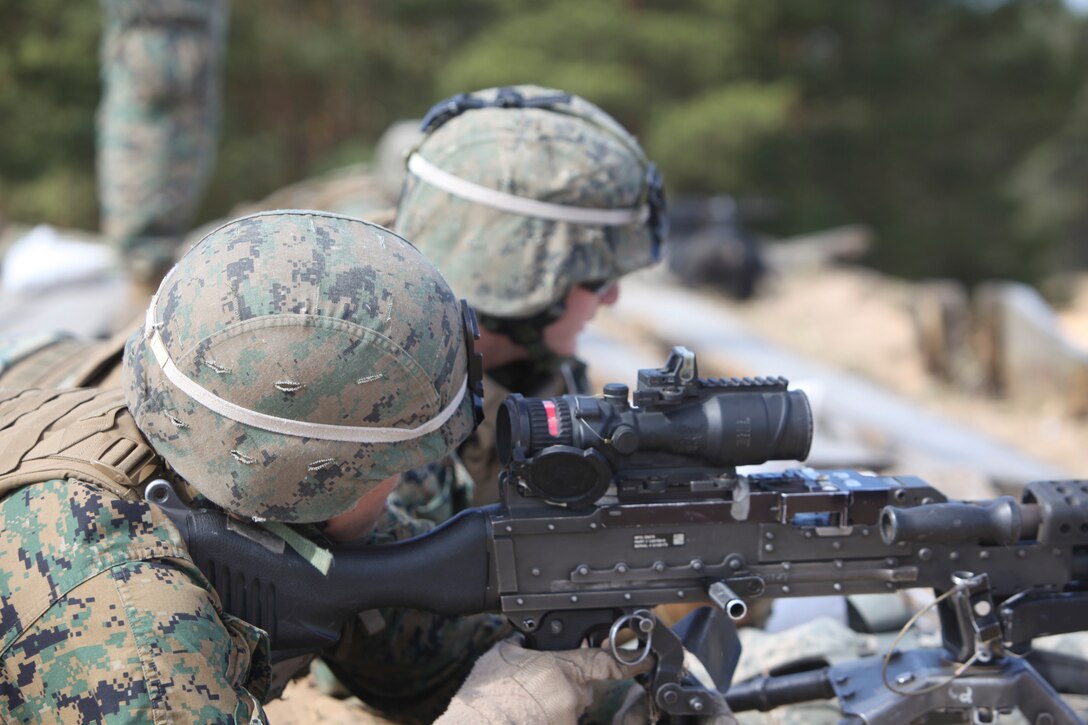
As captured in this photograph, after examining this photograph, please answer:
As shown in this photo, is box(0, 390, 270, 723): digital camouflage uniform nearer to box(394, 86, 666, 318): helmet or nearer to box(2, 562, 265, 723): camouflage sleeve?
box(2, 562, 265, 723): camouflage sleeve

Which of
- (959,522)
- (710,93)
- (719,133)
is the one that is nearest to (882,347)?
(959,522)

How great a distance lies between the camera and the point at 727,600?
2.55 metres

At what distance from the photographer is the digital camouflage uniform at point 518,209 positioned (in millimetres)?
3477

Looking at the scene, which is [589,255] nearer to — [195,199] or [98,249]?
[195,199]

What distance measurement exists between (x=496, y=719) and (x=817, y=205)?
74.0ft

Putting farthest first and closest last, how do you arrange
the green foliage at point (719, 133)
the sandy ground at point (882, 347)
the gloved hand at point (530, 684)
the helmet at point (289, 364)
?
1. the green foliage at point (719, 133)
2. the sandy ground at point (882, 347)
3. the gloved hand at point (530, 684)
4. the helmet at point (289, 364)

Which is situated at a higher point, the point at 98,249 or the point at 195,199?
the point at 195,199

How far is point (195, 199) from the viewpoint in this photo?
7562 millimetres

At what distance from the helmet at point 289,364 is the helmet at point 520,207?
1.10 meters

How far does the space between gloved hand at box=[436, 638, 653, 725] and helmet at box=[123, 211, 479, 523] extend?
1.55 feet

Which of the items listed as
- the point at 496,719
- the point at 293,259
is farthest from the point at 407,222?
the point at 496,719

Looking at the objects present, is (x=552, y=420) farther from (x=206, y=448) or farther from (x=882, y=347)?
(x=882, y=347)

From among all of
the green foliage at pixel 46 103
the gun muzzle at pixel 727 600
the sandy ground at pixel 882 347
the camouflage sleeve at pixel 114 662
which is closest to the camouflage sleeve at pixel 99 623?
the camouflage sleeve at pixel 114 662

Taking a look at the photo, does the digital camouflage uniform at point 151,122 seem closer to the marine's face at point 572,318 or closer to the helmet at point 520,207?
the helmet at point 520,207
